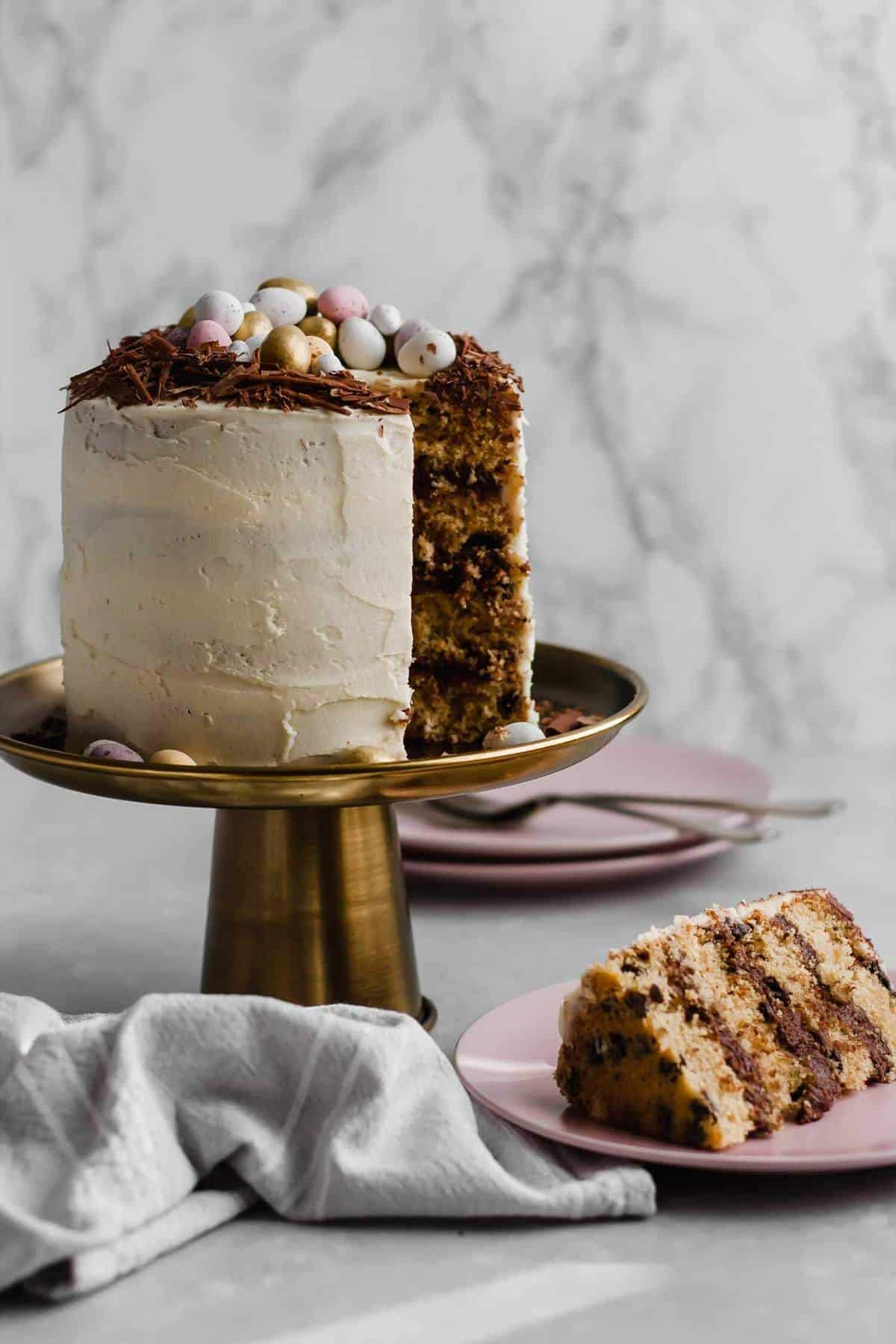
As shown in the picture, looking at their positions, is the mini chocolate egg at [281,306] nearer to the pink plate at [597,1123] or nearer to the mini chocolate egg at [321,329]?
the mini chocolate egg at [321,329]

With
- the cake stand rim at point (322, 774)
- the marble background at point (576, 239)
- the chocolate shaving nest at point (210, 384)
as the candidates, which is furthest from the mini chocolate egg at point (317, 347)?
the marble background at point (576, 239)

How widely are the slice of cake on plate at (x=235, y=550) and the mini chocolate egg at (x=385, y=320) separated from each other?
0.14 m

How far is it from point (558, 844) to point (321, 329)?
0.76m

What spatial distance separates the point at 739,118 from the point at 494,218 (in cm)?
51

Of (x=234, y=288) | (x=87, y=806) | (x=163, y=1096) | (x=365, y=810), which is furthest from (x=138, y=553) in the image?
(x=234, y=288)

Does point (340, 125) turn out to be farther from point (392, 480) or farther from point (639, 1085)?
point (639, 1085)

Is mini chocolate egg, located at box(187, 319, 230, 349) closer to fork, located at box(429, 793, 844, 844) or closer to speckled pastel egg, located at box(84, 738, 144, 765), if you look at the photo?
speckled pastel egg, located at box(84, 738, 144, 765)

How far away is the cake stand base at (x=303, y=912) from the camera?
5.71 feet

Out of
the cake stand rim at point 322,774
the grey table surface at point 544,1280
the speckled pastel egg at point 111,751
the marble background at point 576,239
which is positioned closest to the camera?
the grey table surface at point 544,1280

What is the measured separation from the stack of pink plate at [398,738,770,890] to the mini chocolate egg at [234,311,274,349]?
65 cm

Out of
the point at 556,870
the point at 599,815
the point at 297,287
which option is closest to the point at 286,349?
the point at 297,287

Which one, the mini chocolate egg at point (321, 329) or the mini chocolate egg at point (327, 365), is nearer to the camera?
the mini chocolate egg at point (327, 365)

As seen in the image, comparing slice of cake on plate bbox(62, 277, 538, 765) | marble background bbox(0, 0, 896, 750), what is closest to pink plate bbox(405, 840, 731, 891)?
slice of cake on plate bbox(62, 277, 538, 765)

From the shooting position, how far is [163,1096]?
1.39 metres
